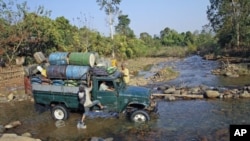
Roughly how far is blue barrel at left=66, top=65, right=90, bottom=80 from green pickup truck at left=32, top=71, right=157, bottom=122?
0.45 metres

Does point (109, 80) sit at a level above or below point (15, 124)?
above

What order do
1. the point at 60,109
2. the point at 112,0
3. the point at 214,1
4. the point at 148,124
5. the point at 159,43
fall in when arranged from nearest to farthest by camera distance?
the point at 148,124, the point at 60,109, the point at 112,0, the point at 214,1, the point at 159,43

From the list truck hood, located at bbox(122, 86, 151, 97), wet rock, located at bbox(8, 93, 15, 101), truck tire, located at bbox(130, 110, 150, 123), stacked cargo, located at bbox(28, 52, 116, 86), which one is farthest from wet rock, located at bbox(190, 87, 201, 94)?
wet rock, located at bbox(8, 93, 15, 101)

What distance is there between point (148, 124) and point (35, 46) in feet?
84.4

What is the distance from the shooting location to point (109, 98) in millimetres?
14930

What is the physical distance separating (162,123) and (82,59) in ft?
15.0

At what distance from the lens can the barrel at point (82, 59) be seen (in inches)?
604

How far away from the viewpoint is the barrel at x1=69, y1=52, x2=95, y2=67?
50.3 ft

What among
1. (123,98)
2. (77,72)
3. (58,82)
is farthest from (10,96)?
(123,98)

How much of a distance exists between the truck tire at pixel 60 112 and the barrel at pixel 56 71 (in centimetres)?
142

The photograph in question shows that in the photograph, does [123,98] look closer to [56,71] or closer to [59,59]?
[56,71]

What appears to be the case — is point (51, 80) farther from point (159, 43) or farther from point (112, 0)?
point (159, 43)

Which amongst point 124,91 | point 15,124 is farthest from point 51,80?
point 124,91

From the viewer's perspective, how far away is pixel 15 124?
49.9 feet
